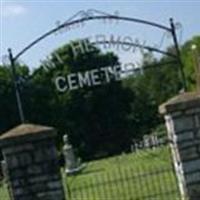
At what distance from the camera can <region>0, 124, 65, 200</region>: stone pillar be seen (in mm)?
11703

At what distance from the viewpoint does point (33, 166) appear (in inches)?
462

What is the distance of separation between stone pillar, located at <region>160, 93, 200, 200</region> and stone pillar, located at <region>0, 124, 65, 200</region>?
5.89 ft

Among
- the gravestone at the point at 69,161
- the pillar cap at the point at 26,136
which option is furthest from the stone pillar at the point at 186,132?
the gravestone at the point at 69,161

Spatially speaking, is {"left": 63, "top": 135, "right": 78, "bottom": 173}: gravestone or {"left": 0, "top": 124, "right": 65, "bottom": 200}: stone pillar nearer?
{"left": 0, "top": 124, "right": 65, "bottom": 200}: stone pillar

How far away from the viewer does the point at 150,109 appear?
51.4m

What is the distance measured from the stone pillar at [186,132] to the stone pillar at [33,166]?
1795 mm

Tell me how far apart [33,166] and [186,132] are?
2.28m

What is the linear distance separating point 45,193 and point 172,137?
2.06 meters

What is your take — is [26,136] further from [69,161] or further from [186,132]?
[69,161]

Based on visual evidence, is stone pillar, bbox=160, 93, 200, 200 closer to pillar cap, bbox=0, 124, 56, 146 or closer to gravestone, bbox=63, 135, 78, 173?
pillar cap, bbox=0, 124, 56, 146

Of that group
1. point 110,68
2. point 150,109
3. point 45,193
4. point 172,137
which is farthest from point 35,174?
point 150,109

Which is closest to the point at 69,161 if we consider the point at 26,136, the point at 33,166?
the point at 33,166

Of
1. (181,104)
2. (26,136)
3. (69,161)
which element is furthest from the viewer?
(69,161)

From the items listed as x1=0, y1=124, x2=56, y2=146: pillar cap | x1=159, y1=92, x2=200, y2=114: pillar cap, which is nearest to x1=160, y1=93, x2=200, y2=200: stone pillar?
x1=159, y1=92, x2=200, y2=114: pillar cap
